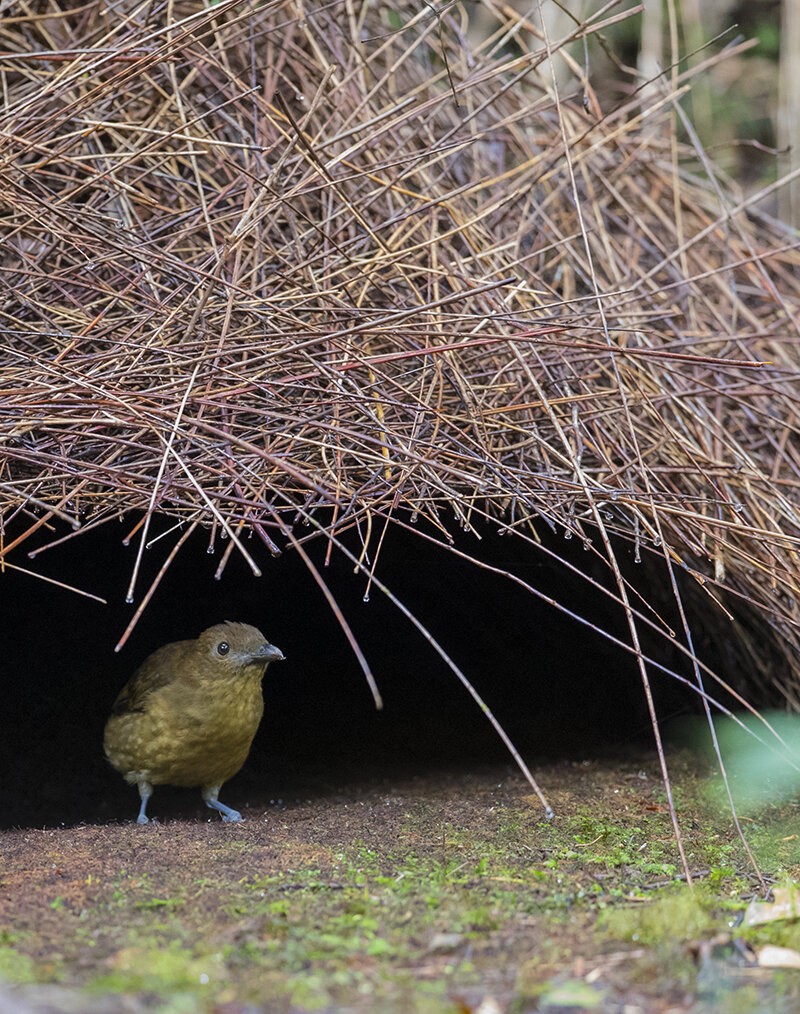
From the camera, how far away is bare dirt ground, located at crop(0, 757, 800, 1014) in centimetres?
168

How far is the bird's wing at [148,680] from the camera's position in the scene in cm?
371

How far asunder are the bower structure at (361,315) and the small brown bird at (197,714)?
49cm

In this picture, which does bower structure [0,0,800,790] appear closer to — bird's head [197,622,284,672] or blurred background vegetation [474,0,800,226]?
bird's head [197,622,284,672]

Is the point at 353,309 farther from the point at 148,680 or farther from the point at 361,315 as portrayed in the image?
the point at 148,680

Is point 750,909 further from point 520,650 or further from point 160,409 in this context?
point 520,650

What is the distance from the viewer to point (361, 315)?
9.34ft

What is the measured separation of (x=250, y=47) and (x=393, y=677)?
10.4ft

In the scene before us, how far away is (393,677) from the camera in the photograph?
5336 millimetres

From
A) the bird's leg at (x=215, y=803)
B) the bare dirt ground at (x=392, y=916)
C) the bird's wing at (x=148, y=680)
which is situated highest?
the bird's wing at (x=148, y=680)

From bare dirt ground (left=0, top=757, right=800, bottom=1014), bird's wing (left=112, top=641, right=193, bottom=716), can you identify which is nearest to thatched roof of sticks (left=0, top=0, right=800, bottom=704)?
bird's wing (left=112, top=641, right=193, bottom=716)

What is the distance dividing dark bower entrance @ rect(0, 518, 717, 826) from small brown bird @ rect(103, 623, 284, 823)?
673 mm

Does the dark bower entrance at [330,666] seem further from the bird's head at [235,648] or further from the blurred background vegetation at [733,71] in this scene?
the blurred background vegetation at [733,71]

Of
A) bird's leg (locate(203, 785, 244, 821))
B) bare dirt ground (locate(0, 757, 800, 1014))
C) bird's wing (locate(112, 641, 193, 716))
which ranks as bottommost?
bird's leg (locate(203, 785, 244, 821))

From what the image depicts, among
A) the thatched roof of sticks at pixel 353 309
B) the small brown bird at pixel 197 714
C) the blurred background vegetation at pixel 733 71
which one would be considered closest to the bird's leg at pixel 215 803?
the small brown bird at pixel 197 714
